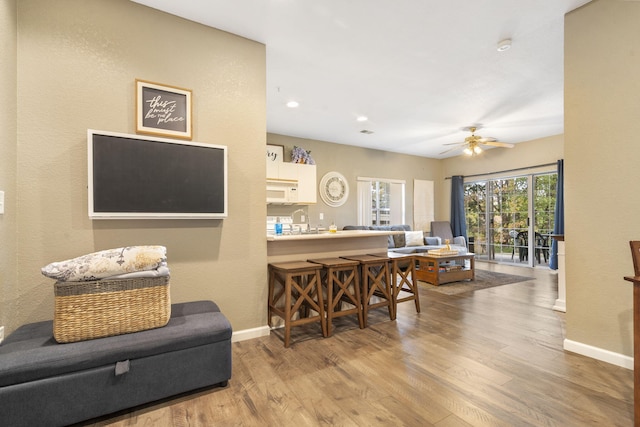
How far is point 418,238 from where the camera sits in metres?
6.94

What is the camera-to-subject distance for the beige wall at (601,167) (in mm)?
2111

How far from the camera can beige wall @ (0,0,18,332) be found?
1.78 m

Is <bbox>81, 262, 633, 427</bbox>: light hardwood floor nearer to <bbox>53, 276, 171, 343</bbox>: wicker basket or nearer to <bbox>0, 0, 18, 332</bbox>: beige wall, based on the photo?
<bbox>53, 276, 171, 343</bbox>: wicker basket

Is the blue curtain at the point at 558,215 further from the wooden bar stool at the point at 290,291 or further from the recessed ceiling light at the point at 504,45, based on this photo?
the wooden bar stool at the point at 290,291

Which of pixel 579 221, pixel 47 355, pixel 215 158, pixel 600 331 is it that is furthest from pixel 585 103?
pixel 47 355

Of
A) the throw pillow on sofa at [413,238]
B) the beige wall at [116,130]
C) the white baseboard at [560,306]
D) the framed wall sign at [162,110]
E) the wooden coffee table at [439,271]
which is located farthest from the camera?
the throw pillow on sofa at [413,238]

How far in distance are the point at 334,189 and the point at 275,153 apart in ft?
5.17

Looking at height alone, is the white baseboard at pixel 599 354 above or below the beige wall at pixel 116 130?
below

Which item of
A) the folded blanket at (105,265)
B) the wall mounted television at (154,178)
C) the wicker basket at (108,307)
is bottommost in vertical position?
the wicker basket at (108,307)

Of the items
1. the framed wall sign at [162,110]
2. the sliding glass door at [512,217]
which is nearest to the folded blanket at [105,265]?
the framed wall sign at [162,110]

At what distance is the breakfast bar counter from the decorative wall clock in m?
2.78

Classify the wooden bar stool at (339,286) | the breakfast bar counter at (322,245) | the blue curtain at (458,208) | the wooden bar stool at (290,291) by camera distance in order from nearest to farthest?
the wooden bar stool at (290,291) → the wooden bar stool at (339,286) → the breakfast bar counter at (322,245) → the blue curtain at (458,208)

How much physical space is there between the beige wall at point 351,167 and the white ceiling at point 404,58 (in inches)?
37.4

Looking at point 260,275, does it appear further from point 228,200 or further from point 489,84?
point 489,84
